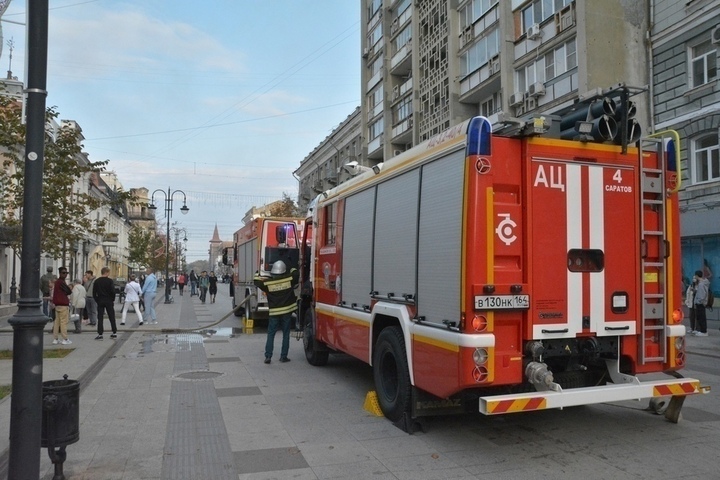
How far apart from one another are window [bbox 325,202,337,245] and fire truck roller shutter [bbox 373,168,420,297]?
1791 mm

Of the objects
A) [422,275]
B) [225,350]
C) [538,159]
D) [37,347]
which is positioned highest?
[538,159]

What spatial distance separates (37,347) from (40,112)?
5.20 ft

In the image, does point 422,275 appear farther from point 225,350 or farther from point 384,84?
point 384,84

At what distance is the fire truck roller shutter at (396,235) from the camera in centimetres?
605

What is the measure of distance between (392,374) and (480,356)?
1.90 meters

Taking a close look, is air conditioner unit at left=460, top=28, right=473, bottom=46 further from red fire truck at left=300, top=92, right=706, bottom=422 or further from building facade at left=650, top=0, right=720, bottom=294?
red fire truck at left=300, top=92, right=706, bottom=422

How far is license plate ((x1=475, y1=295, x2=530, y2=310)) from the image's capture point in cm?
497

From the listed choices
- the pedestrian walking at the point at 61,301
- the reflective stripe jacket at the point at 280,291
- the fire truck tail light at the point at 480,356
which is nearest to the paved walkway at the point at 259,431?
the fire truck tail light at the point at 480,356

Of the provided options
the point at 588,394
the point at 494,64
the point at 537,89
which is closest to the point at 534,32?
the point at 537,89

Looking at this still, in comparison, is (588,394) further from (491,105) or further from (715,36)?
(491,105)

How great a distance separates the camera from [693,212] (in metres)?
18.2

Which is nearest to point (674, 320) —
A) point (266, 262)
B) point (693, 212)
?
point (266, 262)

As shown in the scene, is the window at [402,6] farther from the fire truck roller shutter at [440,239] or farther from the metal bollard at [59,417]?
the metal bollard at [59,417]

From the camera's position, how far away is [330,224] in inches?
356
